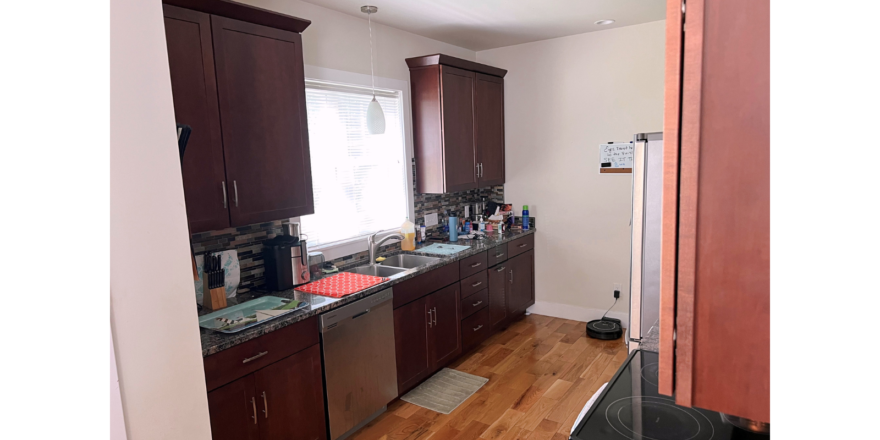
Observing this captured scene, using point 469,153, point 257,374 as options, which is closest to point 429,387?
point 257,374

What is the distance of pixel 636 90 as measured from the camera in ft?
13.2

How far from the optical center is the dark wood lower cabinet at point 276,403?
2.02 metres

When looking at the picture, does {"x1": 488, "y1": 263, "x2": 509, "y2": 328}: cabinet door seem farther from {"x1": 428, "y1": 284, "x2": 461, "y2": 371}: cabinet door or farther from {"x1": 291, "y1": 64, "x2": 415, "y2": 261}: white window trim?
{"x1": 291, "y1": 64, "x2": 415, "y2": 261}: white window trim

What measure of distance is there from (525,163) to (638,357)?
327 centimetres

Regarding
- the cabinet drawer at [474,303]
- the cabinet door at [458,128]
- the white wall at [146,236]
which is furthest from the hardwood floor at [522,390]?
the white wall at [146,236]

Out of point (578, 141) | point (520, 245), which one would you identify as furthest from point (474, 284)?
point (578, 141)

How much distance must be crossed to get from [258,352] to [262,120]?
1.12 meters

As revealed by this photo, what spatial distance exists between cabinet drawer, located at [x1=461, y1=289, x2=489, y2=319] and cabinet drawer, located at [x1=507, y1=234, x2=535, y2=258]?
51 cm

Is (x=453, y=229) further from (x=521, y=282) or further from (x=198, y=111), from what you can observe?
(x=198, y=111)

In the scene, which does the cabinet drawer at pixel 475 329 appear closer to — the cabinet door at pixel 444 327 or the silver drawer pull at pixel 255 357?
the cabinet door at pixel 444 327

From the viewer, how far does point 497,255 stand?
407cm
